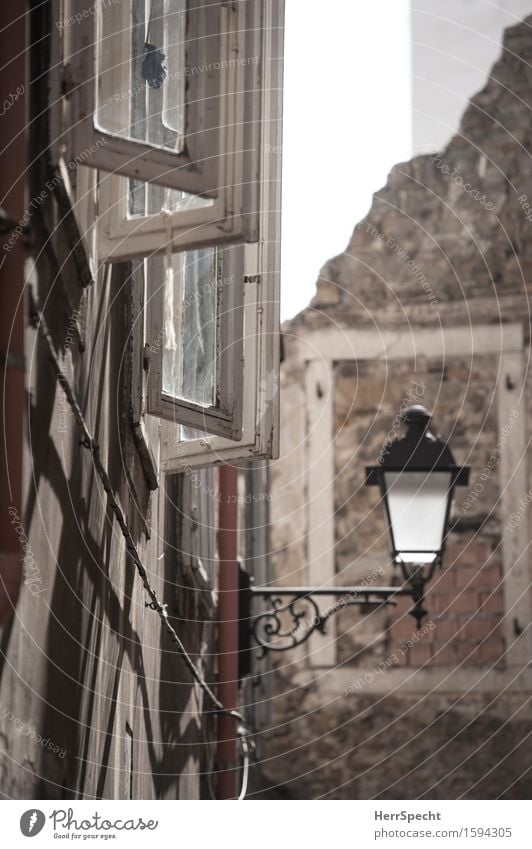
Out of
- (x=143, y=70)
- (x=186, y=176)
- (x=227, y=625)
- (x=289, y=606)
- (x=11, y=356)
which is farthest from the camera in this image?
(x=227, y=625)

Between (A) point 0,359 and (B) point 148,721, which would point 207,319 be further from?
(A) point 0,359

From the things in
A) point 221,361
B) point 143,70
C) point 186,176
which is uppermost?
point 143,70

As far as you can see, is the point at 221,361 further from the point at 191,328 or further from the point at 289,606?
the point at 289,606

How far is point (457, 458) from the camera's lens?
42.1 feet

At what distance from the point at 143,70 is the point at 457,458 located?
9.83m

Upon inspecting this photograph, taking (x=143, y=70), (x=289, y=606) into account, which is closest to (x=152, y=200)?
(x=143, y=70)

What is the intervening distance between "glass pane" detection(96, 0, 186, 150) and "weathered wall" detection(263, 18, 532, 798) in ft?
30.6

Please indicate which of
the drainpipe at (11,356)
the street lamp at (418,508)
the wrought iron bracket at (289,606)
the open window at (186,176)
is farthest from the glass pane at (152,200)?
the wrought iron bracket at (289,606)

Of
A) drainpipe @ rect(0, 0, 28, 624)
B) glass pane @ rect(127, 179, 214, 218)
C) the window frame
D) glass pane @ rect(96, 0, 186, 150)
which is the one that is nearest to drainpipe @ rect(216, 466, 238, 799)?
the window frame

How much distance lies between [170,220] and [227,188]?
180mm

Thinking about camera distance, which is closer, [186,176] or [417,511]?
[186,176]

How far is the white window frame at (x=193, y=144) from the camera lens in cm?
279

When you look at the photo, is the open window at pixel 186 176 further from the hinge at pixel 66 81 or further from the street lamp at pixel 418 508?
the street lamp at pixel 418 508

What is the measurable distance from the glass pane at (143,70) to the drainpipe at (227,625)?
11.4 ft
